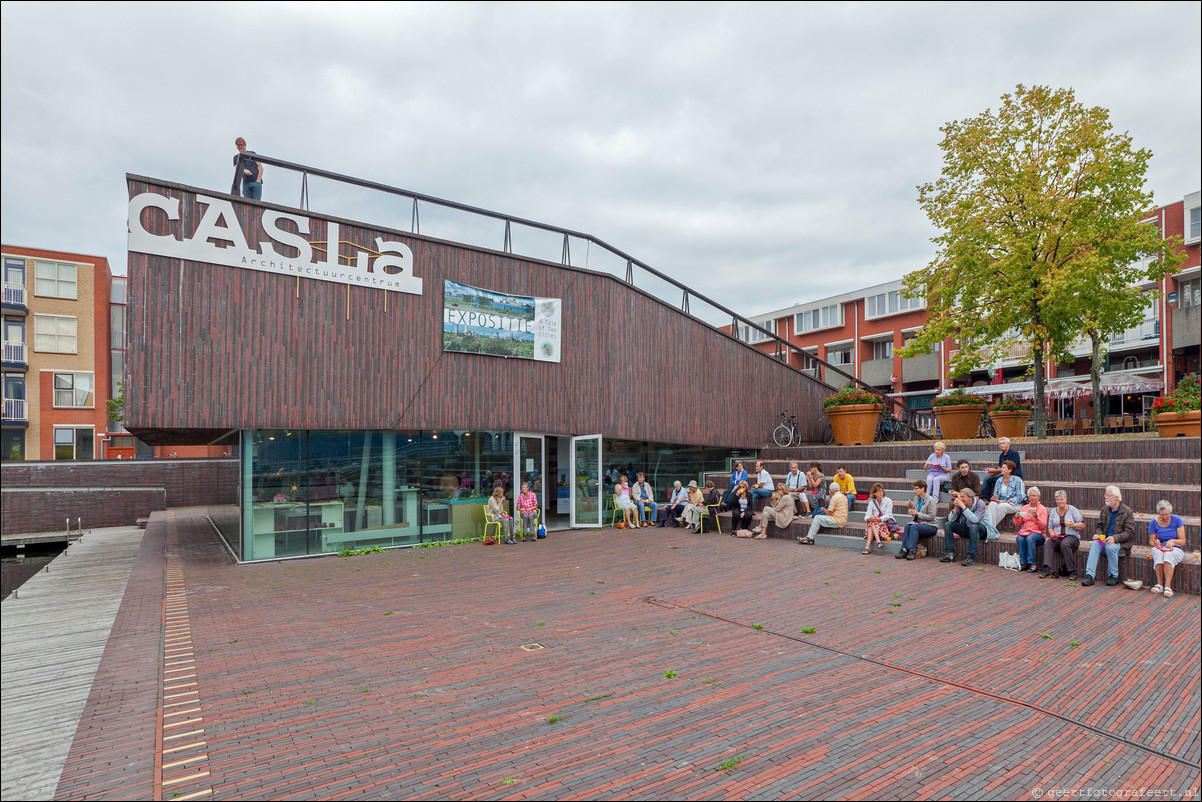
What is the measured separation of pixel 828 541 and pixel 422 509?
7.80 m

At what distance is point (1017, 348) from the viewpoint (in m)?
31.2

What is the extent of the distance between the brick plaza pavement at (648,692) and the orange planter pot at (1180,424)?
16.0 feet

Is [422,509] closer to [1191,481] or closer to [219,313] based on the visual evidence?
[219,313]

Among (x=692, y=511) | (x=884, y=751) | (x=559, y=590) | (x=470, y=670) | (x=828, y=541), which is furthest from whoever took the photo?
(x=692, y=511)

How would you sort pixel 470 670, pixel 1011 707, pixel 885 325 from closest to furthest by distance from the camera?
pixel 1011 707 → pixel 470 670 → pixel 885 325

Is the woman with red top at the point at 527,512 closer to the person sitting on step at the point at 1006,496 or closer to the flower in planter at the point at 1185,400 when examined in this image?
the person sitting on step at the point at 1006,496

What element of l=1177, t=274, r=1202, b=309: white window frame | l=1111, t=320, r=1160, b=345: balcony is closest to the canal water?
l=1111, t=320, r=1160, b=345: balcony

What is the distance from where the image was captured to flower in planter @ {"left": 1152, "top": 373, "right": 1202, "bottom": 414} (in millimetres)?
11695

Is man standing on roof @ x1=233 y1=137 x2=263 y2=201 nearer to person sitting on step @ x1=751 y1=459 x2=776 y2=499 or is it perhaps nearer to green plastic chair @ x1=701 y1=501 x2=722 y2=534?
green plastic chair @ x1=701 y1=501 x2=722 y2=534

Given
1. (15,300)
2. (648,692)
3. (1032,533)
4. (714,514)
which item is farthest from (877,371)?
(15,300)

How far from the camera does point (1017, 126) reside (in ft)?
51.5

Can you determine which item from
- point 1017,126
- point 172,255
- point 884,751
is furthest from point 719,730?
point 1017,126

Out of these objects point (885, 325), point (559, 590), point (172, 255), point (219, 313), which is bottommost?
point (559, 590)

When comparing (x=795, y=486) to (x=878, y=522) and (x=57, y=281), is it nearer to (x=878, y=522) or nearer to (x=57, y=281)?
(x=878, y=522)
